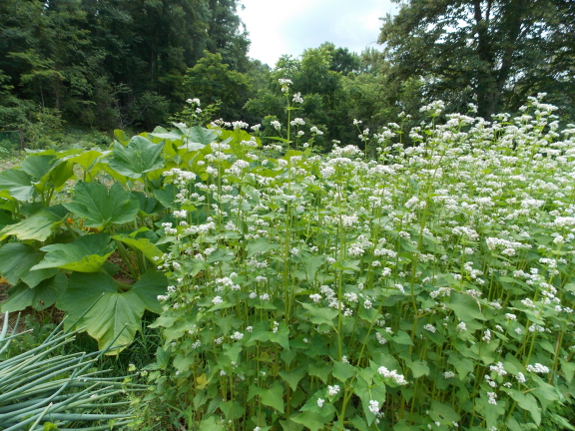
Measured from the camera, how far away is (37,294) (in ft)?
7.13

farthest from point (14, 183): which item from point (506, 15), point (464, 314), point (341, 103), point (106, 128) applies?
point (106, 128)

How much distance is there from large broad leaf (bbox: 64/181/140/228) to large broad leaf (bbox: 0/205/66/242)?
20cm

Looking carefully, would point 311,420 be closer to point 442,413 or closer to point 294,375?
point 294,375

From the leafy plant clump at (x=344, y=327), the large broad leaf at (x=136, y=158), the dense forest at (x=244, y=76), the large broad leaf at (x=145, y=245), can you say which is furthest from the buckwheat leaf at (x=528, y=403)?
the dense forest at (x=244, y=76)

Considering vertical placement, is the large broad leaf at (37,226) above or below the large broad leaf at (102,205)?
below

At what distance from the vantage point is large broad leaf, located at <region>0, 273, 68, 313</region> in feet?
6.93

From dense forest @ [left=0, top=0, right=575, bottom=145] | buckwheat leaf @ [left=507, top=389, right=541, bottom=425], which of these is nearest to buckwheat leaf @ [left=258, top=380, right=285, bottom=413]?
buckwheat leaf @ [left=507, top=389, right=541, bottom=425]

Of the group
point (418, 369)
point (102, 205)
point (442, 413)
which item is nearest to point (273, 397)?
point (418, 369)

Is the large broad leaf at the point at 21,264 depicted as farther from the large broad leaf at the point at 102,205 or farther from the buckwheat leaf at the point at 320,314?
the buckwheat leaf at the point at 320,314

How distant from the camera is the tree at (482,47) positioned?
12414 millimetres

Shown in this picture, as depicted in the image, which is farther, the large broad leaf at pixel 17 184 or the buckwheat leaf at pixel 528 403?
the large broad leaf at pixel 17 184

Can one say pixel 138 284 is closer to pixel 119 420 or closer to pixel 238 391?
pixel 119 420

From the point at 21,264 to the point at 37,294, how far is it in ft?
0.89

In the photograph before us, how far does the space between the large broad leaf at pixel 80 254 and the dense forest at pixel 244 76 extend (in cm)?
465
